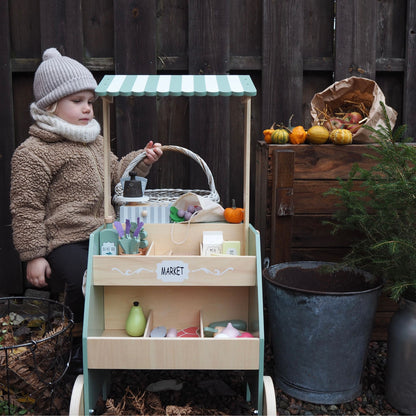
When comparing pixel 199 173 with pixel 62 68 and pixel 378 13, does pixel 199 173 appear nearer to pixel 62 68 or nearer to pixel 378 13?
pixel 62 68

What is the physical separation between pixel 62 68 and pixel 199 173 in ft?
3.67

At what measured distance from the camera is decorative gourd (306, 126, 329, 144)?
276cm

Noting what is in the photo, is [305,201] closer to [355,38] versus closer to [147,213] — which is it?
[147,213]

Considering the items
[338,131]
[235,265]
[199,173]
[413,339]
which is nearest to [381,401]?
[413,339]

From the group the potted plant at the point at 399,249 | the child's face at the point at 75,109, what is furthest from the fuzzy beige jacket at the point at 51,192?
the potted plant at the point at 399,249

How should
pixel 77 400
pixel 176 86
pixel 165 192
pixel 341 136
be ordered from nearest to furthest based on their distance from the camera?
pixel 77 400
pixel 176 86
pixel 341 136
pixel 165 192

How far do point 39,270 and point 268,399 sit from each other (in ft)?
4.45

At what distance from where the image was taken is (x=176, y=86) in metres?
2.12

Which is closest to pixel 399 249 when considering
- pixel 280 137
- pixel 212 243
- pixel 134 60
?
pixel 212 243

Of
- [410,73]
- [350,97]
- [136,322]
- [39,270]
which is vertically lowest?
[136,322]

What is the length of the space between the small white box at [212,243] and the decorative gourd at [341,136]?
90cm

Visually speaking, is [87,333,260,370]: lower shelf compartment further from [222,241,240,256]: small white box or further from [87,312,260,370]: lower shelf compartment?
[222,241,240,256]: small white box

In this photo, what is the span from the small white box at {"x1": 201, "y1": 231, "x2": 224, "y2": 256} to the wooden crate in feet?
1.84

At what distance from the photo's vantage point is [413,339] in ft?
7.25
